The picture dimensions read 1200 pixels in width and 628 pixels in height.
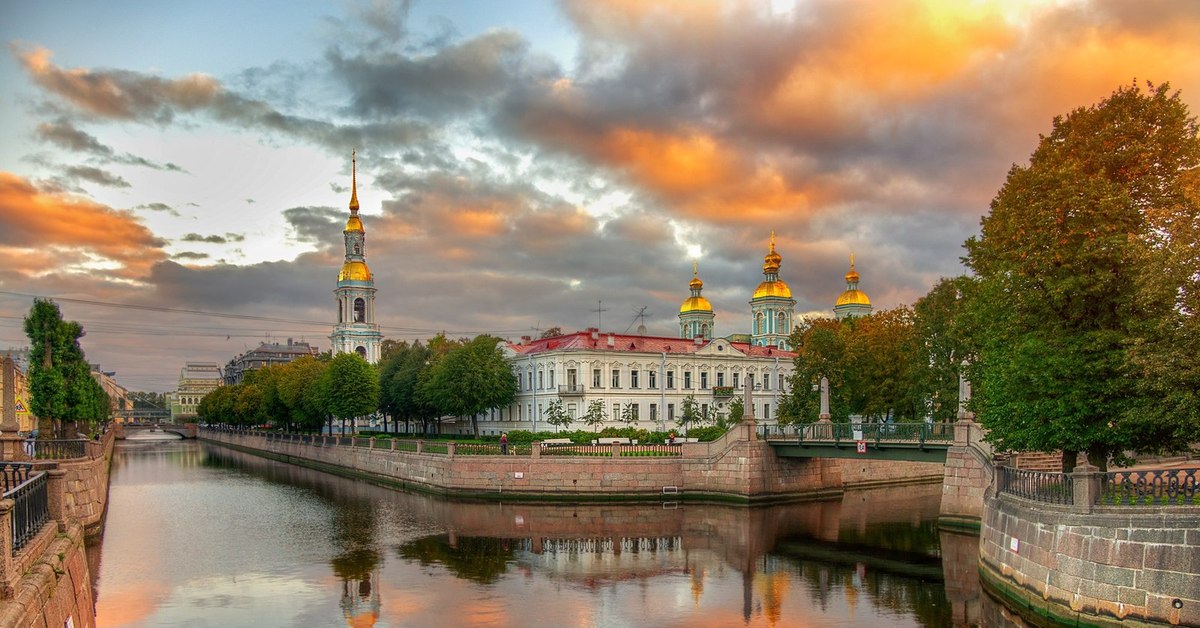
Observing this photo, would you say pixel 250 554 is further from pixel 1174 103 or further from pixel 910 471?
pixel 910 471

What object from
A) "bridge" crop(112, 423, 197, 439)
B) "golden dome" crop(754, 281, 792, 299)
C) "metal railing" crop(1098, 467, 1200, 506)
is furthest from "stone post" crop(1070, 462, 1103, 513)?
"bridge" crop(112, 423, 197, 439)

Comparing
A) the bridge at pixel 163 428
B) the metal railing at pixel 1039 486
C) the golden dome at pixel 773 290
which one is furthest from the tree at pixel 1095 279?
the bridge at pixel 163 428

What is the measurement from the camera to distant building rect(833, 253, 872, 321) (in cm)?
13400

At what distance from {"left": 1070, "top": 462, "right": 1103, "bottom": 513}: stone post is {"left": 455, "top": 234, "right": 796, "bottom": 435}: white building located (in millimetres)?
60285

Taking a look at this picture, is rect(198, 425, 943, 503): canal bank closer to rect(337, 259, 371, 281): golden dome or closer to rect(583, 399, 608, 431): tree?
rect(583, 399, 608, 431): tree

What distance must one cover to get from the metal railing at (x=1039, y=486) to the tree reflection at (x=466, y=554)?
17343mm

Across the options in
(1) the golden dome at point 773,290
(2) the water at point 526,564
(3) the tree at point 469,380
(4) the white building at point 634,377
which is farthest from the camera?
(1) the golden dome at point 773,290

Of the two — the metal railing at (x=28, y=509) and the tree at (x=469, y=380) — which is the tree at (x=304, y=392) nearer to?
the tree at (x=469, y=380)

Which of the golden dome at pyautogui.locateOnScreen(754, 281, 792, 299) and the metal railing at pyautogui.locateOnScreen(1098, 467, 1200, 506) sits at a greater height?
the golden dome at pyautogui.locateOnScreen(754, 281, 792, 299)

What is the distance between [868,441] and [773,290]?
88.2m

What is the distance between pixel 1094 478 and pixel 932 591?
9341mm

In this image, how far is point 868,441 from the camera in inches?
1767

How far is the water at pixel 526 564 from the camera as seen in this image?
24.9 metres

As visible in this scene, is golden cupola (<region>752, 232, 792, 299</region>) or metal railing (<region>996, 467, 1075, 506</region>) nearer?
metal railing (<region>996, 467, 1075, 506</region>)
